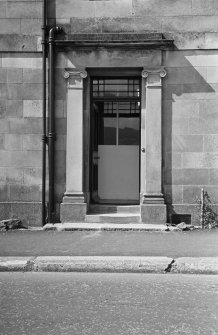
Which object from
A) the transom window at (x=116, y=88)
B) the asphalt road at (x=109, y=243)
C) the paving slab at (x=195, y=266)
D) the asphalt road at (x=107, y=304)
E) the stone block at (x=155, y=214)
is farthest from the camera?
the transom window at (x=116, y=88)

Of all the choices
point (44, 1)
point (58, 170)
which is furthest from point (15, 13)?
point (58, 170)

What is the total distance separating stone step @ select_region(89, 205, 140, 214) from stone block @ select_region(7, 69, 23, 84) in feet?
10.6

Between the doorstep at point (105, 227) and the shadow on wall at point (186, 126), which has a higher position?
the shadow on wall at point (186, 126)

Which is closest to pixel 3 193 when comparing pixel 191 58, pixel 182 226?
pixel 182 226

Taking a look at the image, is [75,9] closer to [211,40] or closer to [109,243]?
[211,40]

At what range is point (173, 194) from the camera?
407 inches

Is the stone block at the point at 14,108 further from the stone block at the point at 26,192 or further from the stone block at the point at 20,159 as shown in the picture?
the stone block at the point at 26,192

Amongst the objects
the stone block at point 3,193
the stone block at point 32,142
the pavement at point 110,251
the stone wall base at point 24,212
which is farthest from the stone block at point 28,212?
the stone block at point 32,142

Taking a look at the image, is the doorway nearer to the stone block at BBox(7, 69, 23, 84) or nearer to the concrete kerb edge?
the stone block at BBox(7, 69, 23, 84)

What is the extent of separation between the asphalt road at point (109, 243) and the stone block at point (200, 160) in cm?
145

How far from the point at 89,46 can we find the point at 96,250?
4869 millimetres

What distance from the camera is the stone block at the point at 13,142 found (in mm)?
10492

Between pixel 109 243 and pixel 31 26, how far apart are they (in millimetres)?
5299

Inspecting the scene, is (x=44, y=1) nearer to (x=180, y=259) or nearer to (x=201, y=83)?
(x=201, y=83)
